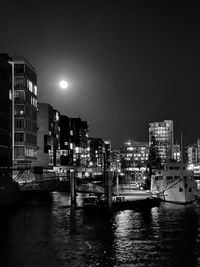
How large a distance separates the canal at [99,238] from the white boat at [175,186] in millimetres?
15135

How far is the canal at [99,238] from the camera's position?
4366 cm

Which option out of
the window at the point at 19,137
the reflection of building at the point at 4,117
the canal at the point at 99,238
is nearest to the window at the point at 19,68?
the window at the point at 19,137

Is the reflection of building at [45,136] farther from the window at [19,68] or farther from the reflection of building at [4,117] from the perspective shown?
the reflection of building at [4,117]

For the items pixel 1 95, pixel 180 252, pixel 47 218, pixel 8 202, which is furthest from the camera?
pixel 1 95

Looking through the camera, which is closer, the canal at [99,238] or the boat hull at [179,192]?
the canal at [99,238]

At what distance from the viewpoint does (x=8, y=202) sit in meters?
88.3

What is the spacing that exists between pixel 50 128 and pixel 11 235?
136 m

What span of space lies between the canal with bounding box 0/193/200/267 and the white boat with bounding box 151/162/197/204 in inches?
596

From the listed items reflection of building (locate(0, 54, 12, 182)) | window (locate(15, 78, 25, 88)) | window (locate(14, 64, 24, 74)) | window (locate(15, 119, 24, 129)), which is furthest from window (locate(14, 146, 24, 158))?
window (locate(14, 64, 24, 74))

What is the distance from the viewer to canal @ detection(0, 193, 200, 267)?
43.7 metres

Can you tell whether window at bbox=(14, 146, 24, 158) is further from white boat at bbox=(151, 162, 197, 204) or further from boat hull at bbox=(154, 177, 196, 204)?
boat hull at bbox=(154, 177, 196, 204)

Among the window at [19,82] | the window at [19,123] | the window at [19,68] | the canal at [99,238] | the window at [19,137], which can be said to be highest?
the window at [19,68]

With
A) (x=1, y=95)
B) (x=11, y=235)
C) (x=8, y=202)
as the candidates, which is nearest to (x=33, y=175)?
(x=1, y=95)

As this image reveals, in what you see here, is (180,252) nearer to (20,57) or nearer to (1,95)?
(1,95)
